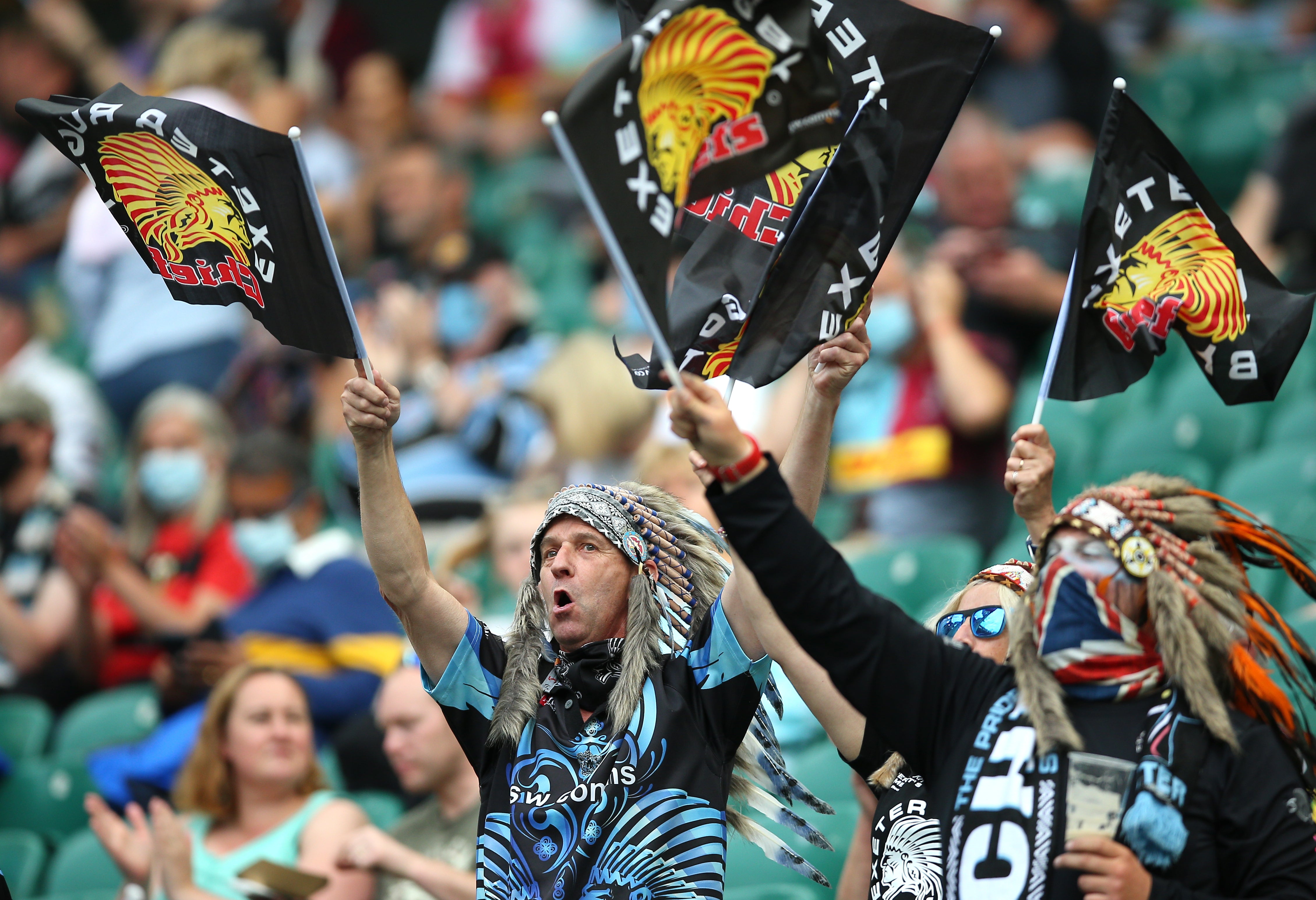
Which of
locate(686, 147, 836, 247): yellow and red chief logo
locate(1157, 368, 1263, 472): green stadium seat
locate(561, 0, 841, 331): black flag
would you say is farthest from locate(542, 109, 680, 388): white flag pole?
locate(1157, 368, 1263, 472): green stadium seat

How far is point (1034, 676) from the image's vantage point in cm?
245

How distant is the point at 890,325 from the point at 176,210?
368 centimetres

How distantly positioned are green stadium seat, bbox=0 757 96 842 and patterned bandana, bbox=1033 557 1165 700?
14.3ft

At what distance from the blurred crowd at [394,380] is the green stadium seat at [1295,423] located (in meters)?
0.45

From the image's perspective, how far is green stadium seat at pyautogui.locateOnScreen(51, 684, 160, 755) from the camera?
19.8 ft

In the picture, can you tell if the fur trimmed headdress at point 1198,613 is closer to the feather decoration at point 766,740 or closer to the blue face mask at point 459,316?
the feather decoration at point 766,740

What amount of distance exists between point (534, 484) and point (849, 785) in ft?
8.15

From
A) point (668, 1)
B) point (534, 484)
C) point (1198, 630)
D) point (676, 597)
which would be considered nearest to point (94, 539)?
point (534, 484)

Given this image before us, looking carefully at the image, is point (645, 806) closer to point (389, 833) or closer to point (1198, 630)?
point (1198, 630)

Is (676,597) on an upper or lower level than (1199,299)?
lower

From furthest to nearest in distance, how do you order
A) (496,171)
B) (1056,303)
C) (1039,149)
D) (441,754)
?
(496,171) < (1039,149) < (1056,303) < (441,754)

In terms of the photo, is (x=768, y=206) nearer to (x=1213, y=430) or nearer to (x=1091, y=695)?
(x=1091, y=695)

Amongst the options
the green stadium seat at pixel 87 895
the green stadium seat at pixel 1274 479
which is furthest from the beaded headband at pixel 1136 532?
the green stadium seat at pixel 87 895

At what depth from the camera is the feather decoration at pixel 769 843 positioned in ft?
10.3
